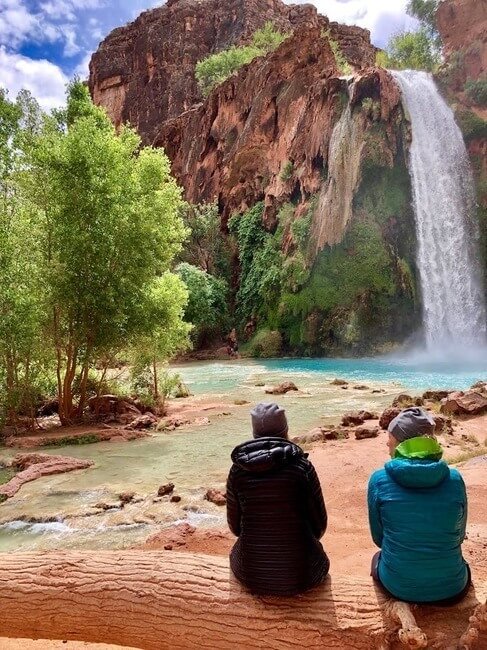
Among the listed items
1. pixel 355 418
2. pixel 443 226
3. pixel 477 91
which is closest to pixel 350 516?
pixel 355 418

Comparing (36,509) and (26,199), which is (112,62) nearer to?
(26,199)

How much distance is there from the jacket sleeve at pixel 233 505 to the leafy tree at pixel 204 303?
2947cm

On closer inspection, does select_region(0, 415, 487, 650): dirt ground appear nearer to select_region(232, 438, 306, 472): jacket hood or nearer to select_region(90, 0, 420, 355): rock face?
select_region(232, 438, 306, 472): jacket hood

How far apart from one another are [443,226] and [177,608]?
30.1 m

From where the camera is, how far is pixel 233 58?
47.5 metres

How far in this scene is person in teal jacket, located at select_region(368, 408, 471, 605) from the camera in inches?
103

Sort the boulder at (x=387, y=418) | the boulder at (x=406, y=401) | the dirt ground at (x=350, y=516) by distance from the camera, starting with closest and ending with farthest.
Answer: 1. the dirt ground at (x=350, y=516)
2. the boulder at (x=387, y=418)
3. the boulder at (x=406, y=401)

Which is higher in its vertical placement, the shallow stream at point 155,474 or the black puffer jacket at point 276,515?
the black puffer jacket at point 276,515

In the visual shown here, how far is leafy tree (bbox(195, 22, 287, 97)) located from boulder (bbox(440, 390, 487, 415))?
1651 inches

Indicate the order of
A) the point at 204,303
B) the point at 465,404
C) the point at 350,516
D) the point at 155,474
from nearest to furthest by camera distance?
the point at 350,516 < the point at 155,474 < the point at 465,404 < the point at 204,303

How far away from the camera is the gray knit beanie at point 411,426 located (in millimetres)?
2778

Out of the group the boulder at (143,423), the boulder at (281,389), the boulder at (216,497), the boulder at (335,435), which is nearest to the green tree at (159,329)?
the boulder at (143,423)

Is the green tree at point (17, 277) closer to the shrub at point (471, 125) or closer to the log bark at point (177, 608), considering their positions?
the log bark at point (177, 608)

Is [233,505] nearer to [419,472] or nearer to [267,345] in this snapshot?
[419,472]
